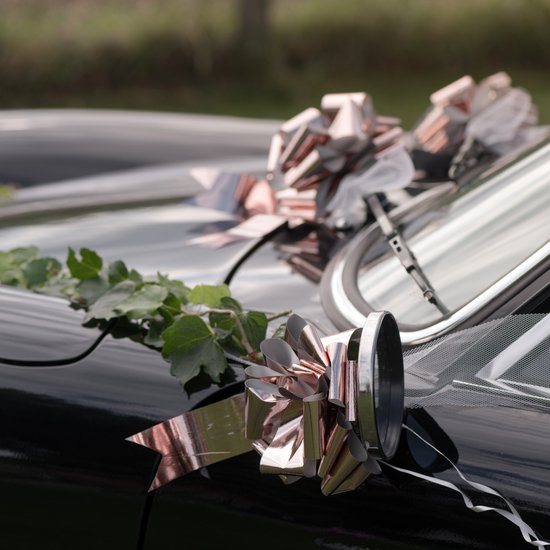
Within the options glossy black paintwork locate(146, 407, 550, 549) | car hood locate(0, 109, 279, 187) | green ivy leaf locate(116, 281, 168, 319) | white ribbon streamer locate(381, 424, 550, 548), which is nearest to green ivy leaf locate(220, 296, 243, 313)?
green ivy leaf locate(116, 281, 168, 319)

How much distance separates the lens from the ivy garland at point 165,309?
1.68 meters

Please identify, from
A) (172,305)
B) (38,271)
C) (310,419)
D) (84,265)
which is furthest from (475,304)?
(38,271)

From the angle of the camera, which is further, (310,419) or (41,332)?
(41,332)

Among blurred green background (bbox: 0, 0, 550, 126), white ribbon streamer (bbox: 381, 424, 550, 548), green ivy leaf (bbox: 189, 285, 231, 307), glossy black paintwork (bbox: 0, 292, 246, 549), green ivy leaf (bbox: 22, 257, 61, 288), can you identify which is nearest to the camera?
white ribbon streamer (bbox: 381, 424, 550, 548)

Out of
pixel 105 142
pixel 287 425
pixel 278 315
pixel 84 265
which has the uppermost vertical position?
pixel 105 142

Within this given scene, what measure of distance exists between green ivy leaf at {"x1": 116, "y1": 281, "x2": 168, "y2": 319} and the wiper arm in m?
0.45

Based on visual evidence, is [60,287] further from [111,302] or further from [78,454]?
[78,454]

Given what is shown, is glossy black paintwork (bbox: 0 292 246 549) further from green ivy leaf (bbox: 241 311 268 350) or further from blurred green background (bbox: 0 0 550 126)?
blurred green background (bbox: 0 0 550 126)

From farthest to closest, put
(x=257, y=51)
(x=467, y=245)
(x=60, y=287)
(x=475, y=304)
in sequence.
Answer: (x=257, y=51) < (x=60, y=287) < (x=467, y=245) < (x=475, y=304)

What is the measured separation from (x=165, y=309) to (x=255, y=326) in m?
0.17

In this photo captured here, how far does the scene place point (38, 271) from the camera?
2.09m

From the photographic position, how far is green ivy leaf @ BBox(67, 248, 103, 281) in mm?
1950

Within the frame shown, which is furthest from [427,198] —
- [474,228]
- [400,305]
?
[400,305]

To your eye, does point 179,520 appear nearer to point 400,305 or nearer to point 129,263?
point 400,305
